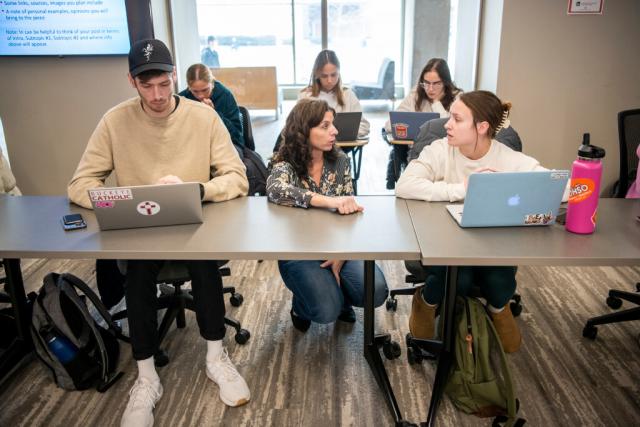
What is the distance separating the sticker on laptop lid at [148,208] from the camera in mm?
1647

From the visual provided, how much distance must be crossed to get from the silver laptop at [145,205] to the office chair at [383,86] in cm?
597

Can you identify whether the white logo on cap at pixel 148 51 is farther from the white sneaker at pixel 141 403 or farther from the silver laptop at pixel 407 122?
the silver laptop at pixel 407 122

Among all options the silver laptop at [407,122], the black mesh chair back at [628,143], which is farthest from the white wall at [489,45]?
the black mesh chair back at [628,143]

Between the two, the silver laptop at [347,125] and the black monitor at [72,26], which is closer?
the silver laptop at [347,125]

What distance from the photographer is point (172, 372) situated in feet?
7.03

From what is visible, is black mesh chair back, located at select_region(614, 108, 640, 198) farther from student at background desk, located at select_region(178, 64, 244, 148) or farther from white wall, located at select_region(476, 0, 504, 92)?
student at background desk, located at select_region(178, 64, 244, 148)

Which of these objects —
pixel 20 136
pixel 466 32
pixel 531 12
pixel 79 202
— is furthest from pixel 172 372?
pixel 466 32

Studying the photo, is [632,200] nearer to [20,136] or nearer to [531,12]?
[531,12]

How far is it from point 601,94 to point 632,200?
6.63ft

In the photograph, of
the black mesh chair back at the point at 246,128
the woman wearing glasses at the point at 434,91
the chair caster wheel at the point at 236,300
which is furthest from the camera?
the woman wearing glasses at the point at 434,91

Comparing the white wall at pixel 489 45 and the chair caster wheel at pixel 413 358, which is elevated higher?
the white wall at pixel 489 45

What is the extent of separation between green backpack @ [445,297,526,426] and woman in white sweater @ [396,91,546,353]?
0.12m

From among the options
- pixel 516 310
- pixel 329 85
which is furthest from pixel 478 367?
pixel 329 85

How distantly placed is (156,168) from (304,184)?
58 cm
